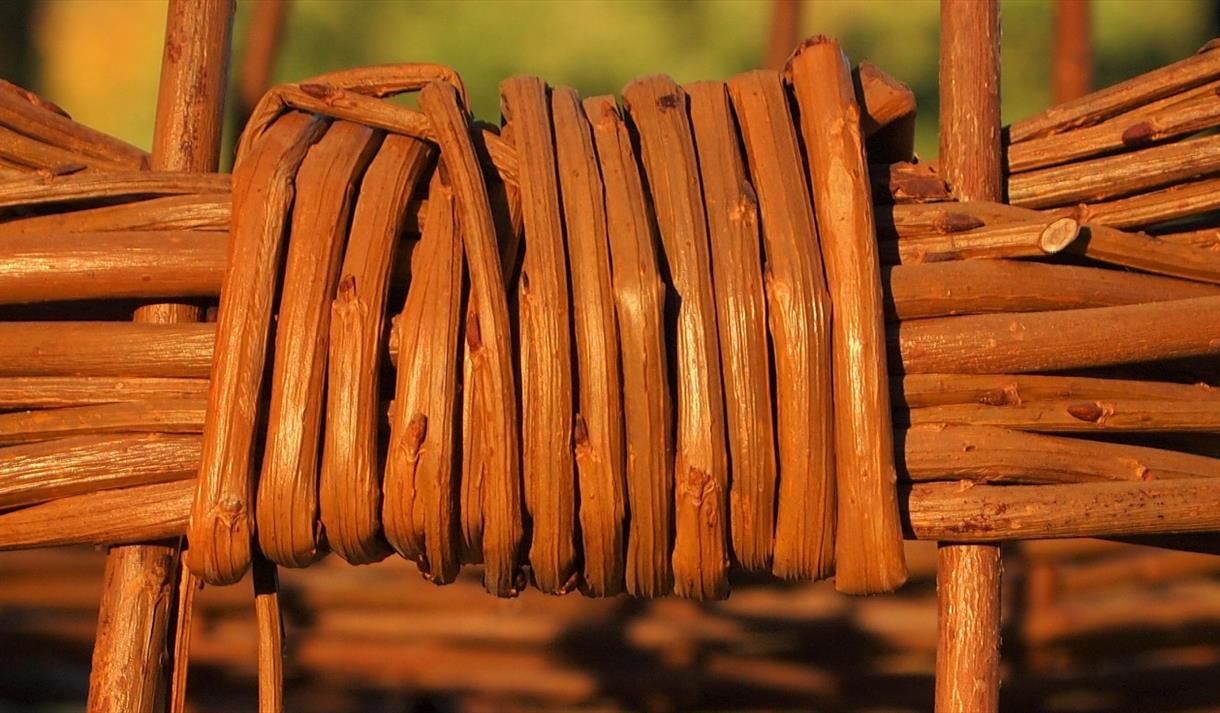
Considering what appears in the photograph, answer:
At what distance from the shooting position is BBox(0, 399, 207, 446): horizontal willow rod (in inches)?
28.7

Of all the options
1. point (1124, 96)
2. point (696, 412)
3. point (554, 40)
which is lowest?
point (696, 412)

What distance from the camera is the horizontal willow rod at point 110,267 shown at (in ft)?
2.45

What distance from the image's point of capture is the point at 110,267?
2.45ft

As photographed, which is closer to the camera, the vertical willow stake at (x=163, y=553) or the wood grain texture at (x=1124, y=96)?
the vertical willow stake at (x=163, y=553)

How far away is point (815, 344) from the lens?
69 centimetres

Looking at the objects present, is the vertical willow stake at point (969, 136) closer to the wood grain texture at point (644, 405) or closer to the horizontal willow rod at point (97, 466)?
the wood grain texture at point (644, 405)

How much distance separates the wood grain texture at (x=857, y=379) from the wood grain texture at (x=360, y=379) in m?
0.23

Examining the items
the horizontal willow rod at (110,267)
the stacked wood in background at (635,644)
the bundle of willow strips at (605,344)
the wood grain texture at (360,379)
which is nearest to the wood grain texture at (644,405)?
the bundle of willow strips at (605,344)

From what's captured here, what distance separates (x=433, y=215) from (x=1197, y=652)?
1267 millimetres

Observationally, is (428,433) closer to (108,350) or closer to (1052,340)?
(108,350)

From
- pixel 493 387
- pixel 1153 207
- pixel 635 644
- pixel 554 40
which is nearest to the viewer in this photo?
pixel 493 387

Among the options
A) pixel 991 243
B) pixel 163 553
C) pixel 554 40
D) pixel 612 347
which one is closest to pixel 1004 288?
pixel 991 243

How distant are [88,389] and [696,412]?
0.33m

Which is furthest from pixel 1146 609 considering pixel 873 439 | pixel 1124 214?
pixel 873 439
